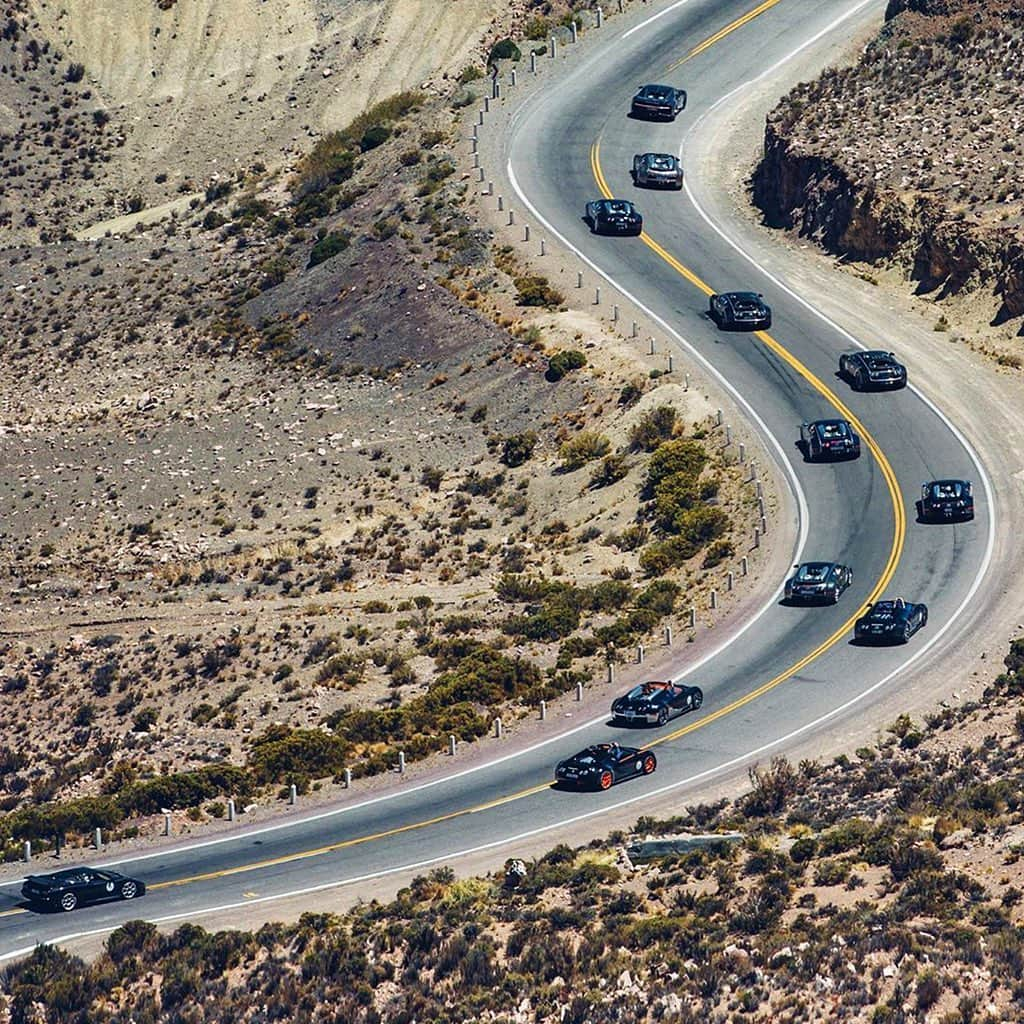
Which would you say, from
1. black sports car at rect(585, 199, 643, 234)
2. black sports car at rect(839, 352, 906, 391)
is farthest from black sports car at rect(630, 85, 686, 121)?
black sports car at rect(839, 352, 906, 391)

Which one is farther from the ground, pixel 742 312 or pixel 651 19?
pixel 651 19

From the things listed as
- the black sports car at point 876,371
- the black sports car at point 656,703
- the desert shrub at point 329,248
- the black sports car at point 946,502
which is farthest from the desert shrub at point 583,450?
the desert shrub at point 329,248

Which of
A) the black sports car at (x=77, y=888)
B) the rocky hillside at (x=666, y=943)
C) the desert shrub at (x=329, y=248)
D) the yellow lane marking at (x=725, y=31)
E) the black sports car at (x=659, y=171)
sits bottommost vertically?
the rocky hillside at (x=666, y=943)

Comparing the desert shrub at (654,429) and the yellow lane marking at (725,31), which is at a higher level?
the yellow lane marking at (725,31)

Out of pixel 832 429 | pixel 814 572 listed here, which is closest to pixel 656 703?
pixel 814 572

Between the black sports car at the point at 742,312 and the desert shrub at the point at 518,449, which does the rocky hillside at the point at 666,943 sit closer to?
the desert shrub at the point at 518,449

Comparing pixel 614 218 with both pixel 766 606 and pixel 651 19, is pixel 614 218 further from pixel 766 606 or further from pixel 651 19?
pixel 766 606
